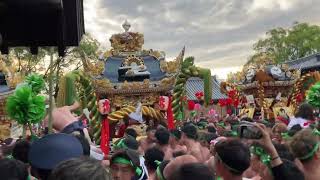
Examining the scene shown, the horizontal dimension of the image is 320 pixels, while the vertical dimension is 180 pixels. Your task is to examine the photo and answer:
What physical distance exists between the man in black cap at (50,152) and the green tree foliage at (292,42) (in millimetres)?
46000

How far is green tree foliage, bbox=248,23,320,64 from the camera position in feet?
158

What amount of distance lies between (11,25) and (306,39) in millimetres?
46845

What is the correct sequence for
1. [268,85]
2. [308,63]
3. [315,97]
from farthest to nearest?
[308,63] → [268,85] → [315,97]

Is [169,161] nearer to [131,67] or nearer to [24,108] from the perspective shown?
[24,108]

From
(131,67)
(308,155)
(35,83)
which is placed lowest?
(308,155)

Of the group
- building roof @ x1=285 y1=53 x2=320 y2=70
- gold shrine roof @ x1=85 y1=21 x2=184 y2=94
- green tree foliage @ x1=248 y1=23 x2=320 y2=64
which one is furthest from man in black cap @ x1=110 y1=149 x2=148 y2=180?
green tree foliage @ x1=248 y1=23 x2=320 y2=64

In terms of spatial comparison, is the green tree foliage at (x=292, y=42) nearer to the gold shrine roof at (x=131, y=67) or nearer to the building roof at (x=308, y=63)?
the building roof at (x=308, y=63)

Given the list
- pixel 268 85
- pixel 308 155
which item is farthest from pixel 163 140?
pixel 268 85

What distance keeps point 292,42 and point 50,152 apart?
4793 cm

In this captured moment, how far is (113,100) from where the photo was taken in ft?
51.1

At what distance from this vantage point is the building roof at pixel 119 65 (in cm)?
1653

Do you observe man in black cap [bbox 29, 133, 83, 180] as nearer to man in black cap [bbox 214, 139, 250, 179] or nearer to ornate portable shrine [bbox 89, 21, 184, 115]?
man in black cap [bbox 214, 139, 250, 179]

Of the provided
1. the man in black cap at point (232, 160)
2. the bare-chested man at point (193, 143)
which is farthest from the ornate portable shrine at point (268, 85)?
the man in black cap at point (232, 160)

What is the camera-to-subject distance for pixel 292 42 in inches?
1921
